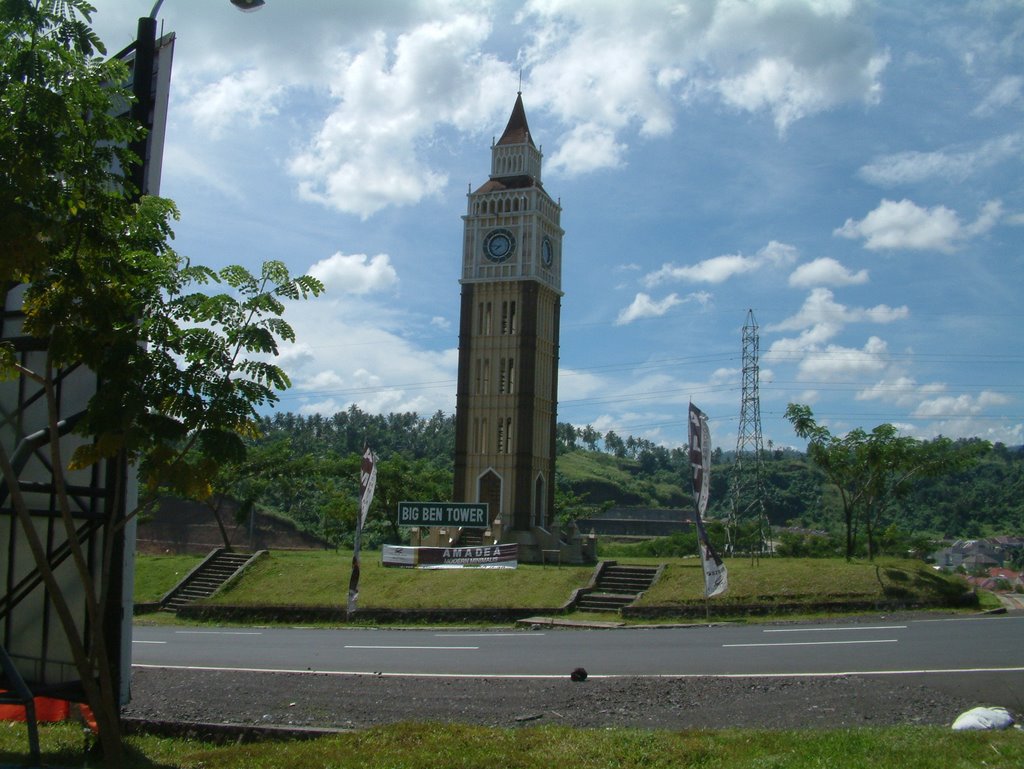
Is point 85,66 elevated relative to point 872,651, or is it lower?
elevated

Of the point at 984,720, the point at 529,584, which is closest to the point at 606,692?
the point at 984,720

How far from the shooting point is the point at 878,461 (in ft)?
90.0

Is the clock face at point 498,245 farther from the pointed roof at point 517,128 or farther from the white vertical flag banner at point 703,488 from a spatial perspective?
the white vertical flag banner at point 703,488

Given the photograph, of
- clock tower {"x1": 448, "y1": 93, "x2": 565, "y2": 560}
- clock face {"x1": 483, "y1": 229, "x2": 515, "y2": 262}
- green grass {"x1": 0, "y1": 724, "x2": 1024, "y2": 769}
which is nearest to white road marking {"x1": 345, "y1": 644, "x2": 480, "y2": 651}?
green grass {"x1": 0, "y1": 724, "x2": 1024, "y2": 769}

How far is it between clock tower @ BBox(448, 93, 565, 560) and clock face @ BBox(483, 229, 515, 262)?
46 mm

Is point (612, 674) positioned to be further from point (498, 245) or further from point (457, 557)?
point (498, 245)

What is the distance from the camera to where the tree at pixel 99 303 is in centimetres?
757

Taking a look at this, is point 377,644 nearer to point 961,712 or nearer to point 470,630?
point 470,630

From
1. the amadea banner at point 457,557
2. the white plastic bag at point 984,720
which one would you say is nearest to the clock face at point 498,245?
the amadea banner at point 457,557

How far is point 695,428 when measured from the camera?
2034 cm

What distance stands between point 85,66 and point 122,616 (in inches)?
231

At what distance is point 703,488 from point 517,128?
3111 cm

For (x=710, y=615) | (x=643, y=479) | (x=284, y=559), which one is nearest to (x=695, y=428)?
(x=710, y=615)

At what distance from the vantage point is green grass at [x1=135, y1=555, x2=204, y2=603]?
102ft
